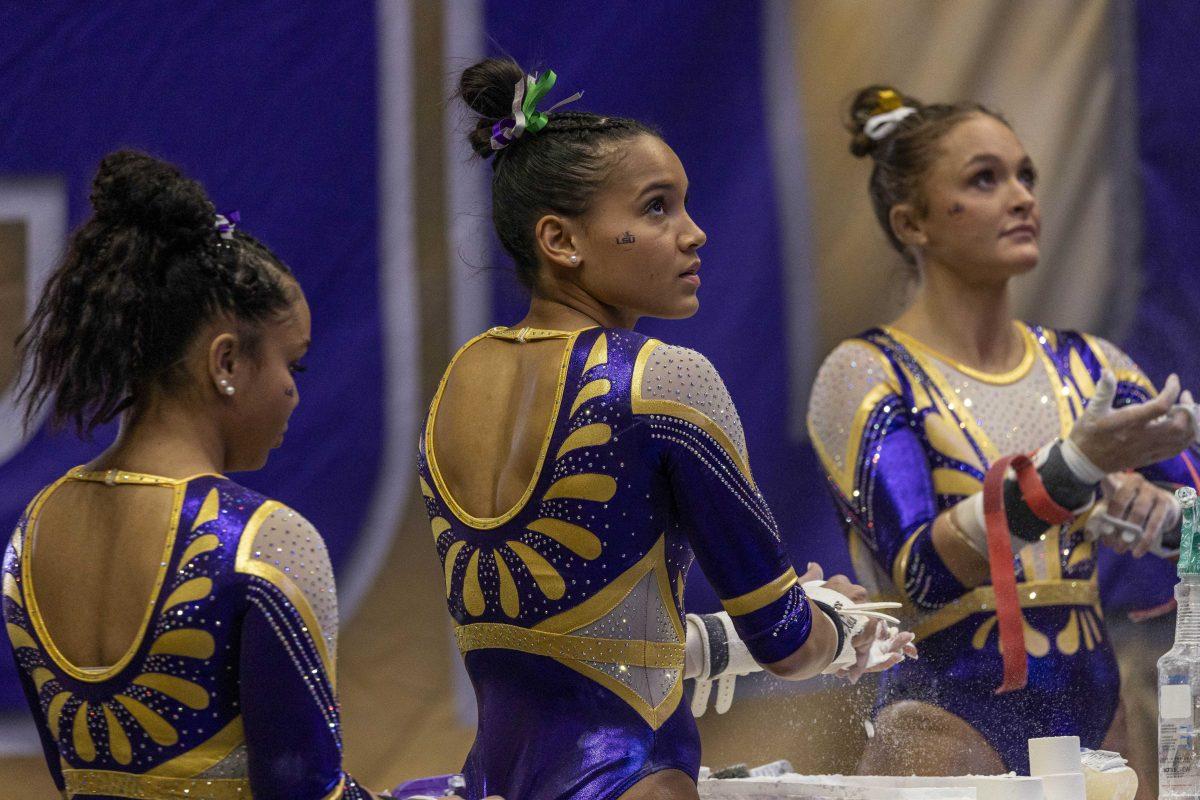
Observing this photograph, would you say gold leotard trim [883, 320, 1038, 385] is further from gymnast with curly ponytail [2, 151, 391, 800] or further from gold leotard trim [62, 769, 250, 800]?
gold leotard trim [62, 769, 250, 800]

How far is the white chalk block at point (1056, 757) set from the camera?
2061 mm

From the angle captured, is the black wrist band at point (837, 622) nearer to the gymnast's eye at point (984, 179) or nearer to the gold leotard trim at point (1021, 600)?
the gold leotard trim at point (1021, 600)

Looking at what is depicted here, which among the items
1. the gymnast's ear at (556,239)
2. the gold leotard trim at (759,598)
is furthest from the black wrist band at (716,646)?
the gymnast's ear at (556,239)

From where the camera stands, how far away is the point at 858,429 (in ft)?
9.18

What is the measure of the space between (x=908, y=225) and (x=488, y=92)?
3.83ft

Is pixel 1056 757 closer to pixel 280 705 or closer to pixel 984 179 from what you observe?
pixel 280 705


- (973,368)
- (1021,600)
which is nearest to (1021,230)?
(973,368)

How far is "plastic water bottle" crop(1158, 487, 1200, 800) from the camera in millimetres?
2023

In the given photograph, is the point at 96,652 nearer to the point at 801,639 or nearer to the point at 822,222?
the point at 801,639

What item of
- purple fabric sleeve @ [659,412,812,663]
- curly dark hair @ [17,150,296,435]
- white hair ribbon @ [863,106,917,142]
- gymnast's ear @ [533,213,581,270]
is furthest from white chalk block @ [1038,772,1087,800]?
white hair ribbon @ [863,106,917,142]

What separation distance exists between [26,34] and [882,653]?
79.9 inches

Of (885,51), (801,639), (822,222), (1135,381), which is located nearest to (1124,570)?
(1135,381)

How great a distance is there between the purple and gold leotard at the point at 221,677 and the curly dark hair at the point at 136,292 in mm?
146

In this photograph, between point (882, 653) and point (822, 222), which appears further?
point (822, 222)
